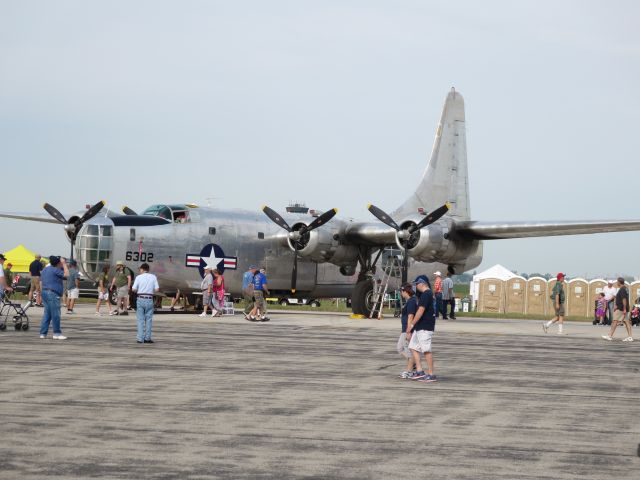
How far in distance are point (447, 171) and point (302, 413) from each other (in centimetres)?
3198

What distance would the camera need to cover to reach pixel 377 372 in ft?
53.9

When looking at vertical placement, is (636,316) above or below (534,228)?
below

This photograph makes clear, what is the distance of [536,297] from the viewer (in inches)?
2505

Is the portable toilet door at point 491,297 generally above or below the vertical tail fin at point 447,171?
below

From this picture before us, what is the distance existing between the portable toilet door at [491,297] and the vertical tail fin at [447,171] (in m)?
22.5

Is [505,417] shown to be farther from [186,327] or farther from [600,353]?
[186,327]

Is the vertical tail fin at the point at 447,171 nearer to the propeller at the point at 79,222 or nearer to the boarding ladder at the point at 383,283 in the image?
the boarding ladder at the point at 383,283


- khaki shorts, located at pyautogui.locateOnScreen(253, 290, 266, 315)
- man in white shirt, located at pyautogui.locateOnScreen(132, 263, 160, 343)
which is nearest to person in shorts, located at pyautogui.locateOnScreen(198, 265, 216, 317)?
khaki shorts, located at pyautogui.locateOnScreen(253, 290, 266, 315)

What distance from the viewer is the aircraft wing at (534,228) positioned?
35.0 meters

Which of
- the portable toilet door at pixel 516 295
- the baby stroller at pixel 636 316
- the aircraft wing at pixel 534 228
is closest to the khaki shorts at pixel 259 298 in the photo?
the aircraft wing at pixel 534 228

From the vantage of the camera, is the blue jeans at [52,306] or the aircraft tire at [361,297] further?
the aircraft tire at [361,297]

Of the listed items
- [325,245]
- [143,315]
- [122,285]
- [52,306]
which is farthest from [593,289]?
[52,306]

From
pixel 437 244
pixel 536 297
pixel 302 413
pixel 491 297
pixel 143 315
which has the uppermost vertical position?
pixel 437 244

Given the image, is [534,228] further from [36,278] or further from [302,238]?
[36,278]
